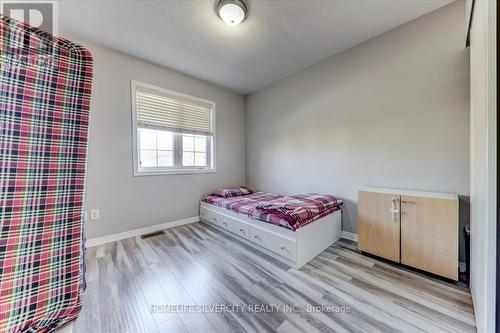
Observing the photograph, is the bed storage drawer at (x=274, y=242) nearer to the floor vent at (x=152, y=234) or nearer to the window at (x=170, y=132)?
the floor vent at (x=152, y=234)

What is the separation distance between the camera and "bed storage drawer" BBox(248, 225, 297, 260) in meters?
1.89

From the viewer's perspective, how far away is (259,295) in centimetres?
150

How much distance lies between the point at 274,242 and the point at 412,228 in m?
1.30

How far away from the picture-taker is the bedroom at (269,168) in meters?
0.51

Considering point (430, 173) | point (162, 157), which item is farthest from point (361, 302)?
point (162, 157)

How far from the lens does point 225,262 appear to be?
1.98 m

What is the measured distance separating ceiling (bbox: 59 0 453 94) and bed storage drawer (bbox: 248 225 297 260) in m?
2.24

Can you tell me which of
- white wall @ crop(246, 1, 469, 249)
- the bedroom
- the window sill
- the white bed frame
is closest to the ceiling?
the bedroom

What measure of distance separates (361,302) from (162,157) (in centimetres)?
292

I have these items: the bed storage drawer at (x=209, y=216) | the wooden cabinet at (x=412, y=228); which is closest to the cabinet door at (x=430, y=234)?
the wooden cabinet at (x=412, y=228)

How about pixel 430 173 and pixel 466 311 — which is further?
pixel 430 173

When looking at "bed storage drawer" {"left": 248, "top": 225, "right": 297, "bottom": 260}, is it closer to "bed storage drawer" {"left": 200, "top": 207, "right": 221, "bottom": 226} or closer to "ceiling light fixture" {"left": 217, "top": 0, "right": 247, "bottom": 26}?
"bed storage drawer" {"left": 200, "top": 207, "right": 221, "bottom": 226}

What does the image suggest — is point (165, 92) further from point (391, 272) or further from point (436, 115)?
point (391, 272)

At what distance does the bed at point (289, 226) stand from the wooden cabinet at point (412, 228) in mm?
369
